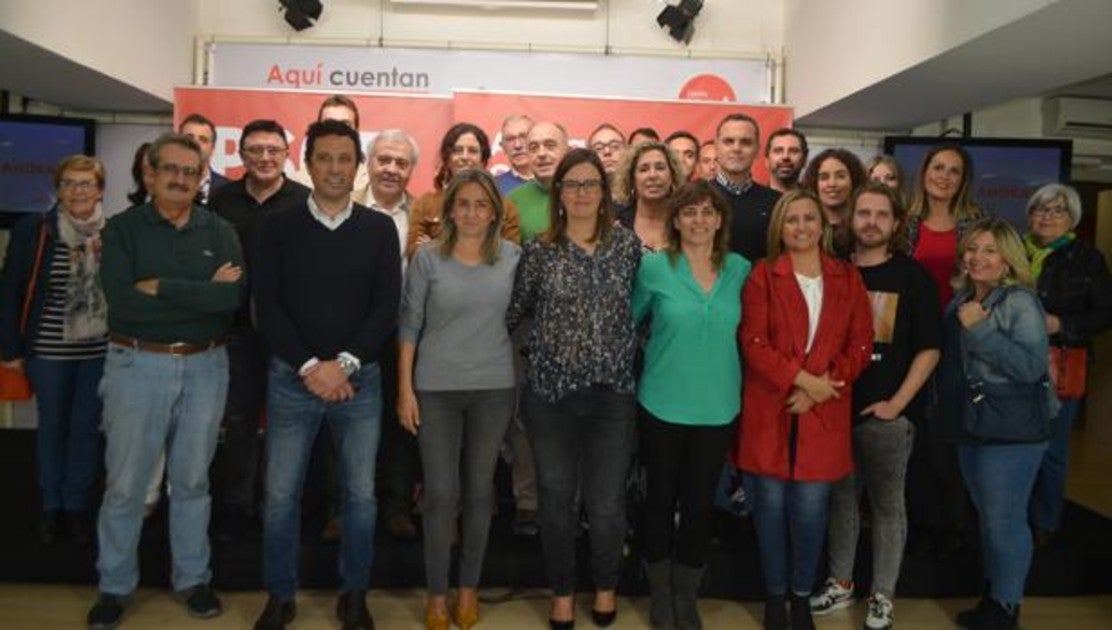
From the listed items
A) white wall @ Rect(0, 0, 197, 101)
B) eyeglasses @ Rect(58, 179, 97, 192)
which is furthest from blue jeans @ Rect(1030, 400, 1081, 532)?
white wall @ Rect(0, 0, 197, 101)

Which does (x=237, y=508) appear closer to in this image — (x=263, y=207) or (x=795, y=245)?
(x=263, y=207)

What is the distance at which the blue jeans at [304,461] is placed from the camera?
8.47ft

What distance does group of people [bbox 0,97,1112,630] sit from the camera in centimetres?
258

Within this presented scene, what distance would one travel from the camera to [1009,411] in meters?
2.67

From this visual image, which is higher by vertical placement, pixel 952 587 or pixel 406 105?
pixel 406 105

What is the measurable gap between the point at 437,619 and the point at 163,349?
1253 millimetres

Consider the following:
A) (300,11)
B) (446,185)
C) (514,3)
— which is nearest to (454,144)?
(446,185)

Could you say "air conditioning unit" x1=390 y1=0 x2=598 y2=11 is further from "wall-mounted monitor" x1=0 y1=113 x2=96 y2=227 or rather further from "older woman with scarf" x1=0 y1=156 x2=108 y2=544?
"older woman with scarf" x1=0 y1=156 x2=108 y2=544

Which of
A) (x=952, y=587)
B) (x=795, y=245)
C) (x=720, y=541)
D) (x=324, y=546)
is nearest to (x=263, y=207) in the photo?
(x=324, y=546)

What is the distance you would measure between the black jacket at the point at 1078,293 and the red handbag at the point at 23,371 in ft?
12.7

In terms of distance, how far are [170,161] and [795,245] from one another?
2.01m

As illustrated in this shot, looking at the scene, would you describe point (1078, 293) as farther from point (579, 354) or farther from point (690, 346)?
point (579, 354)

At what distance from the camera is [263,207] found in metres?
3.18

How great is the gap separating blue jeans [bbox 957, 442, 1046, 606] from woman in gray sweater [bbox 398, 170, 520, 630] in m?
1.60
